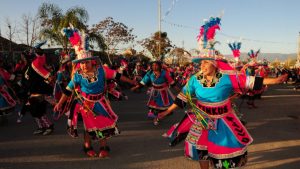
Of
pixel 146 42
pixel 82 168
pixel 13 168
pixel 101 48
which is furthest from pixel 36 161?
pixel 146 42

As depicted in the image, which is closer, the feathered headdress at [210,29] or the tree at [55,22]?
the feathered headdress at [210,29]

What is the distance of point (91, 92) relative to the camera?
6.70 metres

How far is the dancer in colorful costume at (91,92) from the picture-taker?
6594 mm

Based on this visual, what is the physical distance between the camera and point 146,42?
4600 cm

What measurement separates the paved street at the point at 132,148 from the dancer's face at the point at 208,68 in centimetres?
187

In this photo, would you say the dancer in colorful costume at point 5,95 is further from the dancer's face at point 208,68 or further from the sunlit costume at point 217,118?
the dancer's face at point 208,68

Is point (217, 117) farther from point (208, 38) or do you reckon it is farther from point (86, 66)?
point (86, 66)

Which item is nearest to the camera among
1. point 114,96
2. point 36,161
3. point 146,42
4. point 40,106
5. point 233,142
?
point 233,142

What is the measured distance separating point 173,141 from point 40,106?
4569 mm

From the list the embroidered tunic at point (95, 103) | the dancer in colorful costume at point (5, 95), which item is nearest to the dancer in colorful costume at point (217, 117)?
the embroidered tunic at point (95, 103)

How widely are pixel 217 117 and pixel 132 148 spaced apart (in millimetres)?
2927

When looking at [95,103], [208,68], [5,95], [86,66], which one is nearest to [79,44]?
[86,66]

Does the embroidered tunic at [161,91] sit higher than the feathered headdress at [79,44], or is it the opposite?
the feathered headdress at [79,44]

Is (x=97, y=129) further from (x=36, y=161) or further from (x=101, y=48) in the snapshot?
(x=101, y=48)
